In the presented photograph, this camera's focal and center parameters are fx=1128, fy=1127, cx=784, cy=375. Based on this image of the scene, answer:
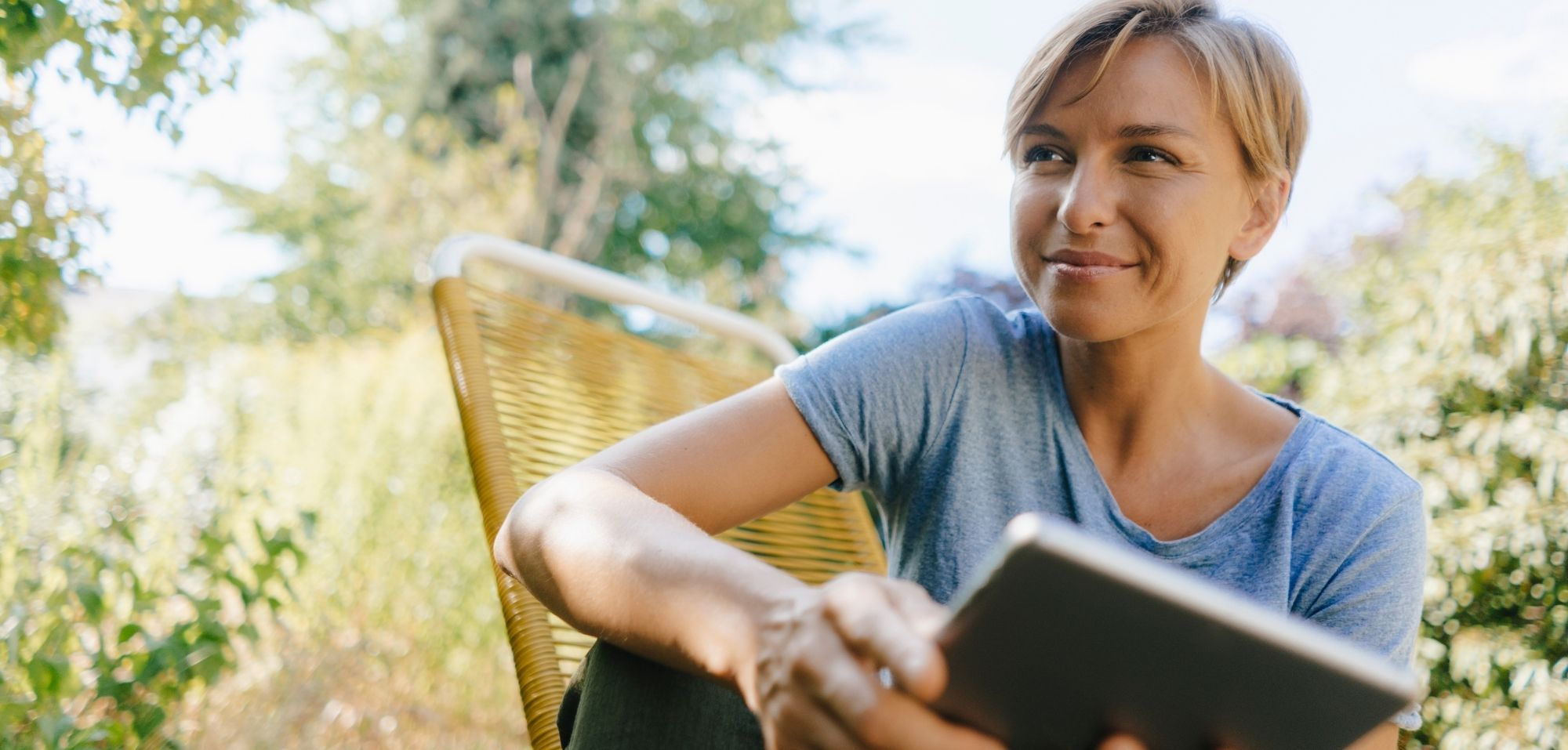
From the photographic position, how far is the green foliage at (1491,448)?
2.72 meters

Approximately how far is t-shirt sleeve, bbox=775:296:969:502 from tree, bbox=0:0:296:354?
1.24 m

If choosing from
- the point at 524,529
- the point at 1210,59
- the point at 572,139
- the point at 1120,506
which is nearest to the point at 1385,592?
the point at 1120,506

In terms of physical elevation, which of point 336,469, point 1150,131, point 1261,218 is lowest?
point 336,469

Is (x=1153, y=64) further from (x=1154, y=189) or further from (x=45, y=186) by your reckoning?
(x=45, y=186)

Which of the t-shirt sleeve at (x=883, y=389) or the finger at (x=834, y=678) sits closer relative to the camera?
the finger at (x=834, y=678)

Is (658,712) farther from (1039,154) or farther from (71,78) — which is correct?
(71,78)

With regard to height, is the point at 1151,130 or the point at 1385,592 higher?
the point at 1151,130

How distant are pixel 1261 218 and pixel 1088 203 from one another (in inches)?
13.9

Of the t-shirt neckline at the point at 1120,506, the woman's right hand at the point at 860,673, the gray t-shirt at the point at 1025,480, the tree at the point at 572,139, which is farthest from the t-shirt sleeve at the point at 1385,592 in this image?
the tree at the point at 572,139

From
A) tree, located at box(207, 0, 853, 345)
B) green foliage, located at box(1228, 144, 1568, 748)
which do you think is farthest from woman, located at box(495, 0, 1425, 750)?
tree, located at box(207, 0, 853, 345)

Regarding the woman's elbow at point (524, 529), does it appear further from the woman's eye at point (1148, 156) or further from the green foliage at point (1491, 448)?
the green foliage at point (1491, 448)

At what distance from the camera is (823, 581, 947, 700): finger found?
71cm

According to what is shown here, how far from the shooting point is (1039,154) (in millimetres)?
1470

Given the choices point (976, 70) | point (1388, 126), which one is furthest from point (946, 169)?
point (1388, 126)
